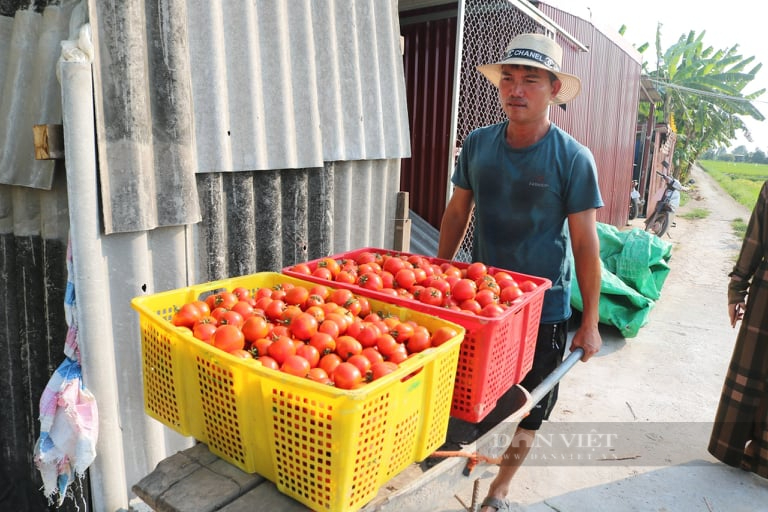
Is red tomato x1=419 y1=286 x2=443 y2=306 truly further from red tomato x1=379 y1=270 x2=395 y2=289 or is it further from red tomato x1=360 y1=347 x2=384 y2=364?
red tomato x1=360 y1=347 x2=384 y2=364

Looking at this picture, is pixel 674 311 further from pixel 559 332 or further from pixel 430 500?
pixel 430 500

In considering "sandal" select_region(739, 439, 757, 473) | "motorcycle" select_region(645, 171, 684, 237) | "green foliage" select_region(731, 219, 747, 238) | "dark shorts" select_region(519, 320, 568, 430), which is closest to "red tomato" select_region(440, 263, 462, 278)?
"dark shorts" select_region(519, 320, 568, 430)

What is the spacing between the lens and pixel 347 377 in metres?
1.47

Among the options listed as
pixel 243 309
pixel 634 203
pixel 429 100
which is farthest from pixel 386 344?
pixel 634 203

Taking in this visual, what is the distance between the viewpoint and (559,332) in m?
3.09

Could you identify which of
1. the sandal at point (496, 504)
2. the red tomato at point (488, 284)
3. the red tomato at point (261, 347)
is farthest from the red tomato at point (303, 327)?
the sandal at point (496, 504)

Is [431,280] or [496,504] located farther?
[496,504]

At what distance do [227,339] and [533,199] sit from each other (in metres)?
1.81

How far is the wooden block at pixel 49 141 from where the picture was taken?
7.55 ft

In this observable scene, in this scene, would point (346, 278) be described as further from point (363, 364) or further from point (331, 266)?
point (363, 364)

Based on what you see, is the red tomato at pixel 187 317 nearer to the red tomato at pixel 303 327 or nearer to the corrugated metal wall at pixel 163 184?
the red tomato at pixel 303 327

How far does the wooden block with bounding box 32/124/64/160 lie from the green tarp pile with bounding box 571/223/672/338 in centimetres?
515

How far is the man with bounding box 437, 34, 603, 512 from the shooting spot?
9.04 ft

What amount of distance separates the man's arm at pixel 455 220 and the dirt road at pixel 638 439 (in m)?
1.43
